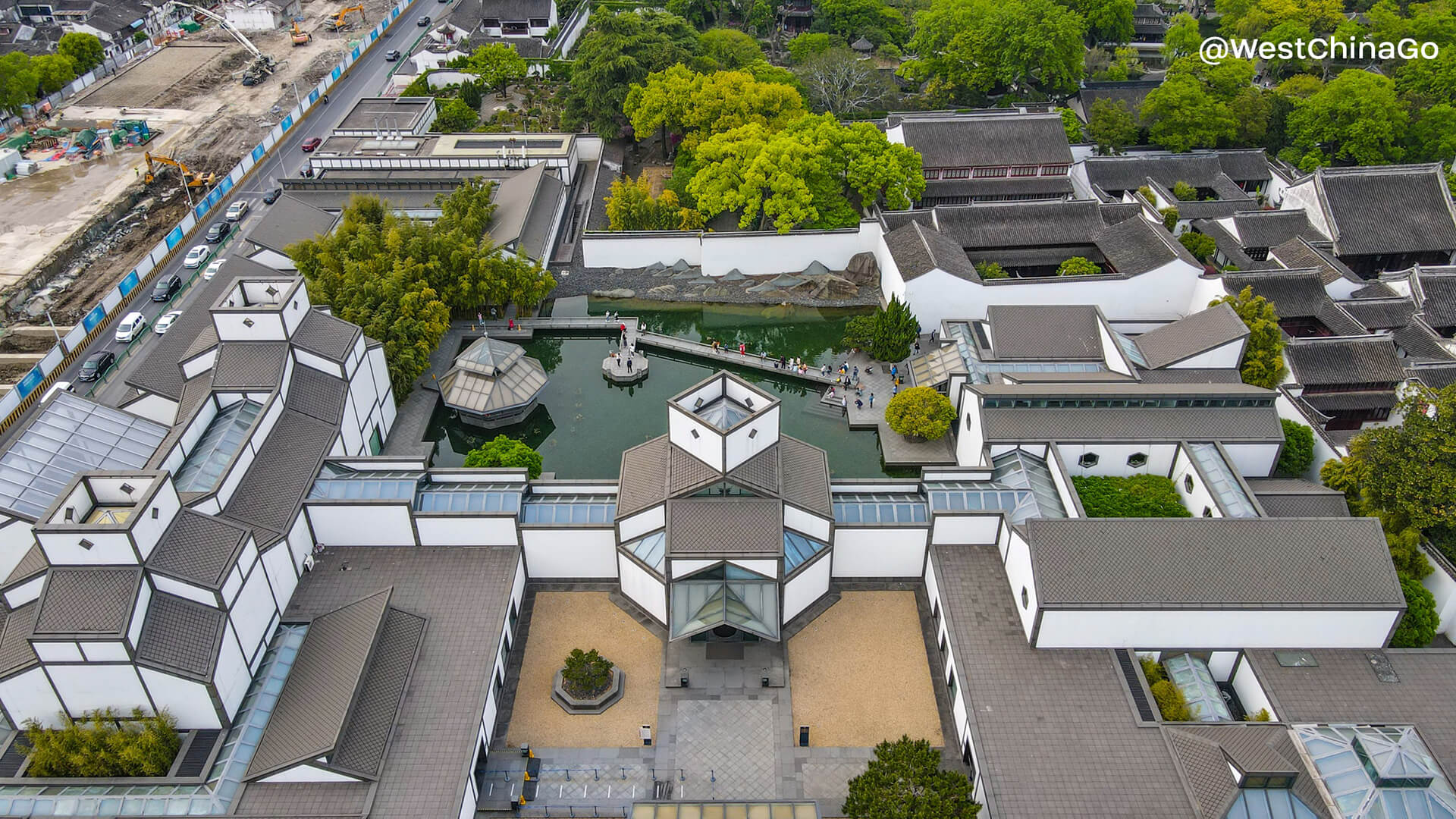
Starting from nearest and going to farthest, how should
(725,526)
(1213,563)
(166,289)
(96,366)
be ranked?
(1213,563), (725,526), (96,366), (166,289)

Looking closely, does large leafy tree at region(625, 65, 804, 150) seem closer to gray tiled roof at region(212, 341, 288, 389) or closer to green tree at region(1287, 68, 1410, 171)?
gray tiled roof at region(212, 341, 288, 389)

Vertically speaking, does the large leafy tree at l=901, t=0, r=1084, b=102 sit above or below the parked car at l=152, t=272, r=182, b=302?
above

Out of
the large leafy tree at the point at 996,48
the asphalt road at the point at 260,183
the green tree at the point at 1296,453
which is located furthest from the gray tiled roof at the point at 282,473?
the large leafy tree at the point at 996,48

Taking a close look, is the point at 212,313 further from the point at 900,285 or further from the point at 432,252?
the point at 900,285

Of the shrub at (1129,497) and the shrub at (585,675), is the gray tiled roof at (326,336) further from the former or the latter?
the shrub at (1129,497)

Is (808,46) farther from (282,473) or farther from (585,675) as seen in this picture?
(585,675)

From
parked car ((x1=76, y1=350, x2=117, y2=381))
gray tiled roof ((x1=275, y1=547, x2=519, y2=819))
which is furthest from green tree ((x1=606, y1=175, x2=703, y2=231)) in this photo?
gray tiled roof ((x1=275, y1=547, x2=519, y2=819))

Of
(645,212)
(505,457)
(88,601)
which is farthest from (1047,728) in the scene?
(645,212)
